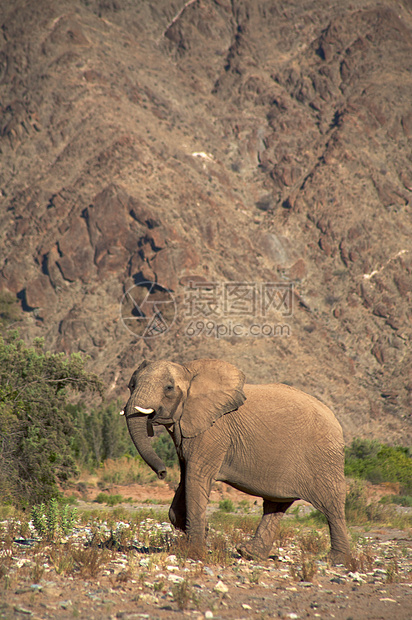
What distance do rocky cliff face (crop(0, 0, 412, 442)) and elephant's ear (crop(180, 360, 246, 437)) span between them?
52.8m

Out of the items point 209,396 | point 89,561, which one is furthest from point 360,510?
point 89,561

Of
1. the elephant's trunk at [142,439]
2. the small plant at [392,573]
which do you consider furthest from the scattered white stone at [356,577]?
the elephant's trunk at [142,439]

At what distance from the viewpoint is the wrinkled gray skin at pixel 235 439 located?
9281 mm

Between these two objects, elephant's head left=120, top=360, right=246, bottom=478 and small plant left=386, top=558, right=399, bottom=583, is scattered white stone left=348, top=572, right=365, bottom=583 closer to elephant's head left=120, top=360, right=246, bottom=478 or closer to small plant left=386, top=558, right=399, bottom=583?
small plant left=386, top=558, right=399, bottom=583

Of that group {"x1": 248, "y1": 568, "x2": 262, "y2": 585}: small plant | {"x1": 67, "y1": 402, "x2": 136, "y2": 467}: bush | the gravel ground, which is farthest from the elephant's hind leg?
{"x1": 67, "y1": 402, "x2": 136, "y2": 467}: bush

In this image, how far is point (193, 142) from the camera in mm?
97312

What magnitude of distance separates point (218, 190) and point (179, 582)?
8651cm

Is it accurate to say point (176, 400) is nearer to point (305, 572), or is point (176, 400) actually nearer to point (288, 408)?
point (288, 408)

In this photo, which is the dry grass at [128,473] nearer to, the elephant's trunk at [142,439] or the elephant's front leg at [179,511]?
the elephant's front leg at [179,511]

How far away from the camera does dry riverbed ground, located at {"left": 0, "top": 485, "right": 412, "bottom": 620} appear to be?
6.91 meters

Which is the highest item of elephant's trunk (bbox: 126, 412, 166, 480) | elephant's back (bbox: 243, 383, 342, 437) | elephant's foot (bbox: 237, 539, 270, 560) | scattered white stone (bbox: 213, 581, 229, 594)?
elephant's back (bbox: 243, 383, 342, 437)

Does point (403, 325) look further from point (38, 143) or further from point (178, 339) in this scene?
point (38, 143)

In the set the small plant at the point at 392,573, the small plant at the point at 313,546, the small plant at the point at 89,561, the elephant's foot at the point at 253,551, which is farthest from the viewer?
the small plant at the point at 313,546

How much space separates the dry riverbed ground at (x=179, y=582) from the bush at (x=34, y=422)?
4582mm
